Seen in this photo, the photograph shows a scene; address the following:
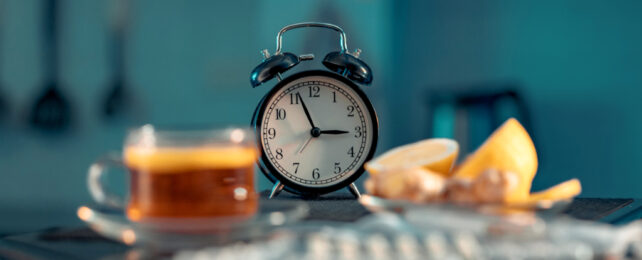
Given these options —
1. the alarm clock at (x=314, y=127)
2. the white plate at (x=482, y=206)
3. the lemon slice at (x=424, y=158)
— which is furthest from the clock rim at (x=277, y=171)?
the white plate at (x=482, y=206)

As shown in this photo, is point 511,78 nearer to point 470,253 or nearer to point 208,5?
point 208,5

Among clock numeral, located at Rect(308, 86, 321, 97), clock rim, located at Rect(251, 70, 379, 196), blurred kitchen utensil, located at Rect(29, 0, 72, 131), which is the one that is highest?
blurred kitchen utensil, located at Rect(29, 0, 72, 131)

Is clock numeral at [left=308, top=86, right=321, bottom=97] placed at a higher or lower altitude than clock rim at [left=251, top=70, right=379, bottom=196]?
higher

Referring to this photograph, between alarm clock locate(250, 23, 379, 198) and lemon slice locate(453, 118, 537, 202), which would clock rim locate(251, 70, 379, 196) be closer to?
alarm clock locate(250, 23, 379, 198)

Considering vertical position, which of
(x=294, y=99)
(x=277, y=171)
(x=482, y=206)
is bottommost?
(x=482, y=206)

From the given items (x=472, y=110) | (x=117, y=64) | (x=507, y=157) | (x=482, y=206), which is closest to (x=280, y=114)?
(x=507, y=157)

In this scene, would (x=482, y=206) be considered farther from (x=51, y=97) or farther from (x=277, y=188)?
(x=51, y=97)

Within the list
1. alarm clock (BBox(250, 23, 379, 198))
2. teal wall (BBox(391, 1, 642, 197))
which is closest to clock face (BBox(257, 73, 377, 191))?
alarm clock (BBox(250, 23, 379, 198))
